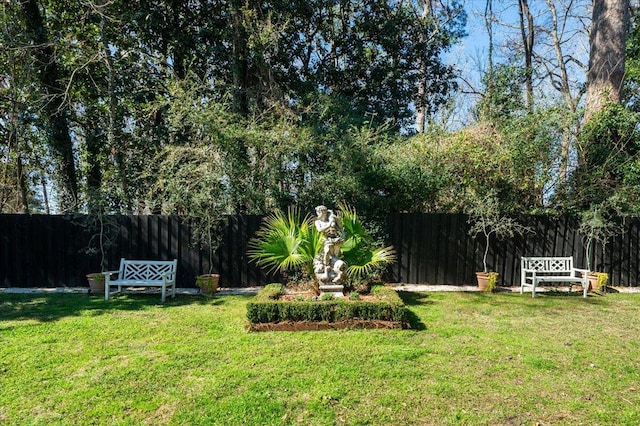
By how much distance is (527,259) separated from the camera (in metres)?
7.81

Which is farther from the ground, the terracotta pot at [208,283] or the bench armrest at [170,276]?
the bench armrest at [170,276]

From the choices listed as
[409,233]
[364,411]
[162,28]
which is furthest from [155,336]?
[162,28]

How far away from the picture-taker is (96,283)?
7371 mm

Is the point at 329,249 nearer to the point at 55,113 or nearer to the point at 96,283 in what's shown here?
the point at 96,283

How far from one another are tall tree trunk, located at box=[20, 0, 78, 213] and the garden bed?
669 centimetres

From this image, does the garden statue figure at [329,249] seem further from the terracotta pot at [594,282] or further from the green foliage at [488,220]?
the terracotta pot at [594,282]

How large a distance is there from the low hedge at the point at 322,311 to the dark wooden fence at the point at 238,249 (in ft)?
10.7

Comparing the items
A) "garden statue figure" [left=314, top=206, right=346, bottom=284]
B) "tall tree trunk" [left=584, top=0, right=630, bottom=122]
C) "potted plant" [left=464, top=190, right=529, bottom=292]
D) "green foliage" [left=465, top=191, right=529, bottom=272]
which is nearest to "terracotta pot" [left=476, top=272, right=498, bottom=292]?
"potted plant" [left=464, top=190, right=529, bottom=292]

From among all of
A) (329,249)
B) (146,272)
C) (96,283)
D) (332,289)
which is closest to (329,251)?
(329,249)

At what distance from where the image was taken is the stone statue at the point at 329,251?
5832mm

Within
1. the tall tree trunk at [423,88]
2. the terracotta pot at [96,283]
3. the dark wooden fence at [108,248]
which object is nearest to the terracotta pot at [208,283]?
the dark wooden fence at [108,248]

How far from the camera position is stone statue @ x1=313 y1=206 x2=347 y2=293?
19.1 ft

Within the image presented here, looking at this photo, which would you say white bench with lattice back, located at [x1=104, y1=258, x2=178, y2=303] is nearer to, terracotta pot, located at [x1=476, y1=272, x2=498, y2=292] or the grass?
the grass

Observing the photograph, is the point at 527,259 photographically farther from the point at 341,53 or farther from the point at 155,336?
the point at 341,53
